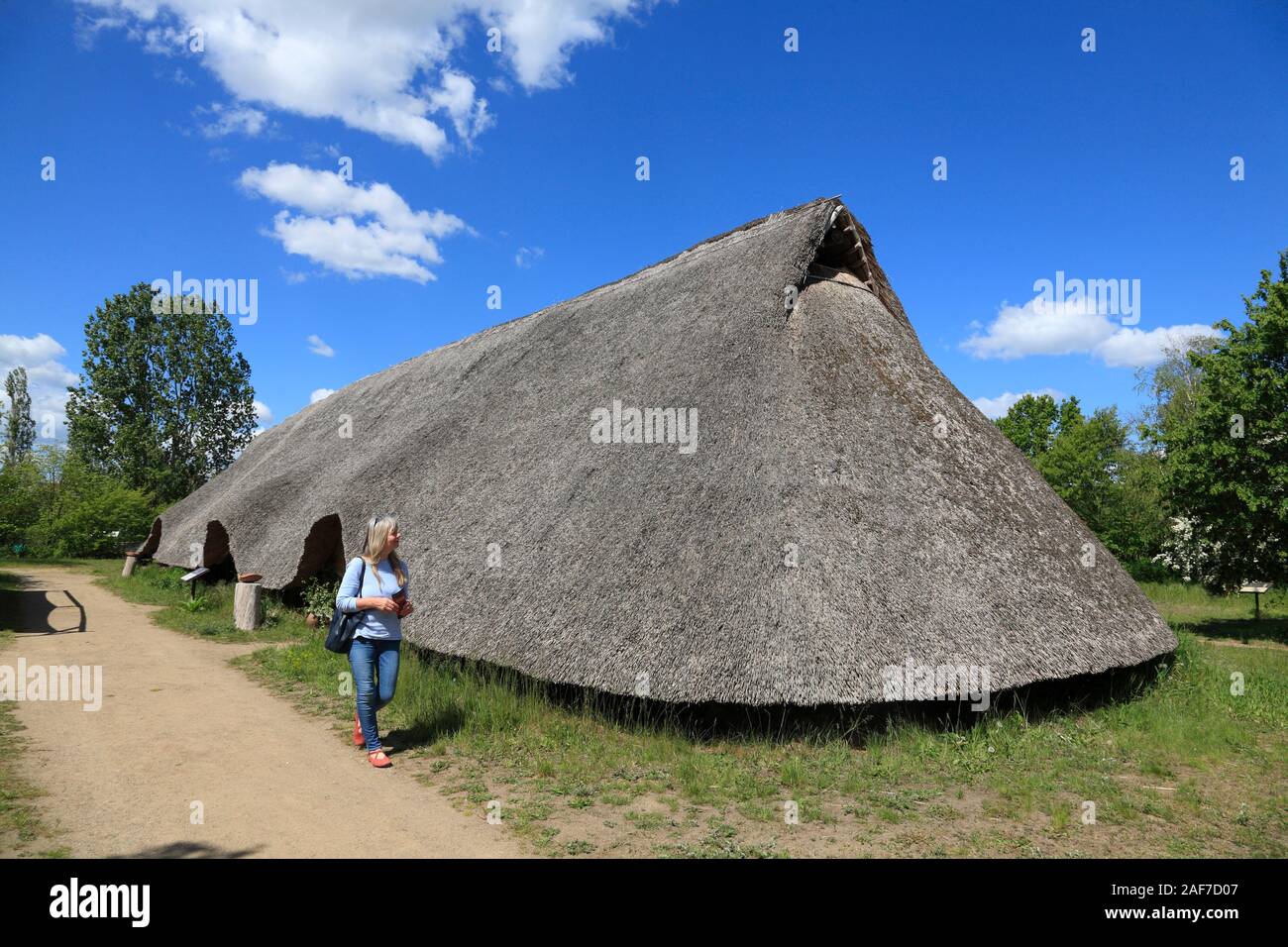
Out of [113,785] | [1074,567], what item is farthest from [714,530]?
[113,785]

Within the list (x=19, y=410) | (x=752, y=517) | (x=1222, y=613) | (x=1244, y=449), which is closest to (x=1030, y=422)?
(x=1222, y=613)

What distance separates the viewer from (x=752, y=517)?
6461 millimetres

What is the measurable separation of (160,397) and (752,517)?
34.8 m

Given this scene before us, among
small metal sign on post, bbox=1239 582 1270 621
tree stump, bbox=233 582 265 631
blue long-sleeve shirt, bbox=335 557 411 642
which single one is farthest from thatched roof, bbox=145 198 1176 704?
small metal sign on post, bbox=1239 582 1270 621

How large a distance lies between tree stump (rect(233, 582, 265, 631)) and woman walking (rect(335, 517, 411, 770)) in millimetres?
7411

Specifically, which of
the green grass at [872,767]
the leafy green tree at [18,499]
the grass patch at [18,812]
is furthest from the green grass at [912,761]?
the leafy green tree at [18,499]

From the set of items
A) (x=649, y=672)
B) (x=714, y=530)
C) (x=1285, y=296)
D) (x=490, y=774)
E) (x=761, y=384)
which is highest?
(x=1285, y=296)

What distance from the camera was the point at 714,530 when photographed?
6.53m

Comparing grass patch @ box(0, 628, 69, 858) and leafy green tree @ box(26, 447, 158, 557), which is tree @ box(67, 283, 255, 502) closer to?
leafy green tree @ box(26, 447, 158, 557)

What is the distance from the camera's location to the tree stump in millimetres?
11617

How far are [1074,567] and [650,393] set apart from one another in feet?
17.0

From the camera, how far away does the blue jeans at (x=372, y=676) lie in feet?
17.8

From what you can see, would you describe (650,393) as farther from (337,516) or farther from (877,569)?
(337,516)

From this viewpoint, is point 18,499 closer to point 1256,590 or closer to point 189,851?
point 189,851
